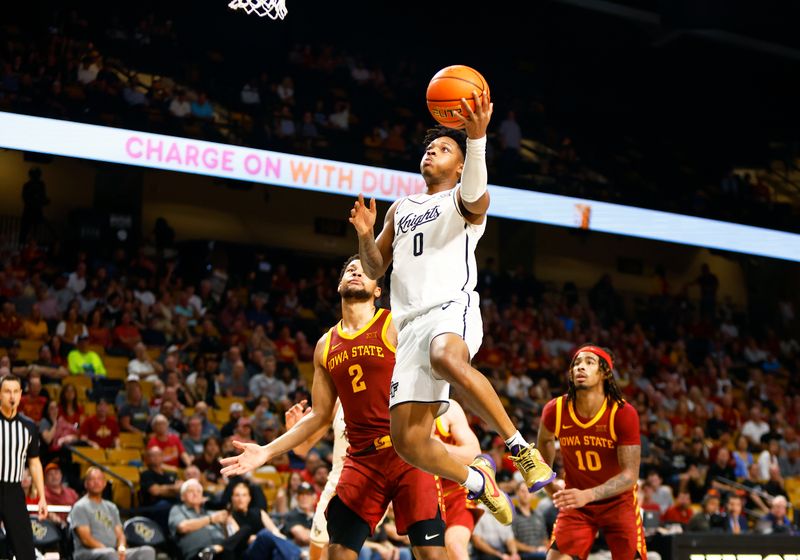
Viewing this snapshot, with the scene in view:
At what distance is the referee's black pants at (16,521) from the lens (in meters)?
9.28

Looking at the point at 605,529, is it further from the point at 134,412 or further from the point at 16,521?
the point at 134,412

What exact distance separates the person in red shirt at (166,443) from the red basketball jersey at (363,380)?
23.3ft

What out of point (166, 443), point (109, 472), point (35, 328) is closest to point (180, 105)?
point (35, 328)

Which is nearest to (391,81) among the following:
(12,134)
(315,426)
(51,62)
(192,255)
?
(192,255)

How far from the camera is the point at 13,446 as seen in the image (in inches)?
373

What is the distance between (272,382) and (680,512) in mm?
6545

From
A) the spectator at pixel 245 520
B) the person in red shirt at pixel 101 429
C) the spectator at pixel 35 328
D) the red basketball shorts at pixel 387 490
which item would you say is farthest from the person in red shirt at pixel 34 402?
the red basketball shorts at pixel 387 490

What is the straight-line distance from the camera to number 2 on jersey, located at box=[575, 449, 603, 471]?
7691 millimetres

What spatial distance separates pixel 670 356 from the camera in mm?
22875

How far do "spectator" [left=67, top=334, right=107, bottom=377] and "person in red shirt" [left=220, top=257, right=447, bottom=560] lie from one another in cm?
922

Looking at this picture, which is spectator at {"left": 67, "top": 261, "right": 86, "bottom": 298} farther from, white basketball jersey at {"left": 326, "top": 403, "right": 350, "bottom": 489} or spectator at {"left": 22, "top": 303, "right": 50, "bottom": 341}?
white basketball jersey at {"left": 326, "top": 403, "right": 350, "bottom": 489}

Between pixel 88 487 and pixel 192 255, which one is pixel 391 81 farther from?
pixel 88 487

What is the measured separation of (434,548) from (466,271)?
1693mm

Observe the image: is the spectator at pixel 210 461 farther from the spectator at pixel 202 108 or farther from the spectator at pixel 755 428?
the spectator at pixel 755 428
